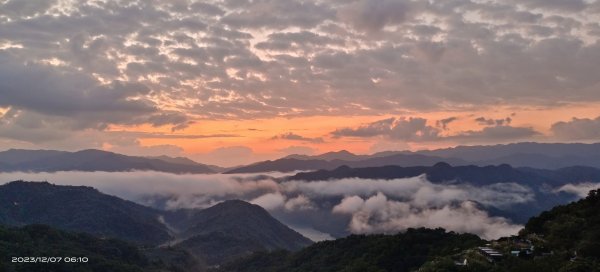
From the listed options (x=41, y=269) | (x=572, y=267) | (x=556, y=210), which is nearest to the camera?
(x=572, y=267)

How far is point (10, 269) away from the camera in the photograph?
185000 mm

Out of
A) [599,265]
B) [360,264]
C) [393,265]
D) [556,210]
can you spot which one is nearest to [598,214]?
[556,210]

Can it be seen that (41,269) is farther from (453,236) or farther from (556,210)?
(556,210)

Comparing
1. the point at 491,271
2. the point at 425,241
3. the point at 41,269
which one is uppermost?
the point at 491,271

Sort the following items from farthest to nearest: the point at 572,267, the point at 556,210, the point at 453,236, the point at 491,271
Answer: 1. the point at 453,236
2. the point at 556,210
3. the point at 491,271
4. the point at 572,267

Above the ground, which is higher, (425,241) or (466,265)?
(466,265)

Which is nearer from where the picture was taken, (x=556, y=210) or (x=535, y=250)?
(x=535, y=250)

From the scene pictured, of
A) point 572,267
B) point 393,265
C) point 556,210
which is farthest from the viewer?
point 393,265

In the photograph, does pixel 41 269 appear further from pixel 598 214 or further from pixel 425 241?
pixel 598 214

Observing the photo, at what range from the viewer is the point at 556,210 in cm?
12812

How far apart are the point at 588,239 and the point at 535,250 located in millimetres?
9518

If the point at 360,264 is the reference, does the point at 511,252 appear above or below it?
above

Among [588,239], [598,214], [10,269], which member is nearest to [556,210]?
[598,214]

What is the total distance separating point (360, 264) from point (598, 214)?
87.7 meters
